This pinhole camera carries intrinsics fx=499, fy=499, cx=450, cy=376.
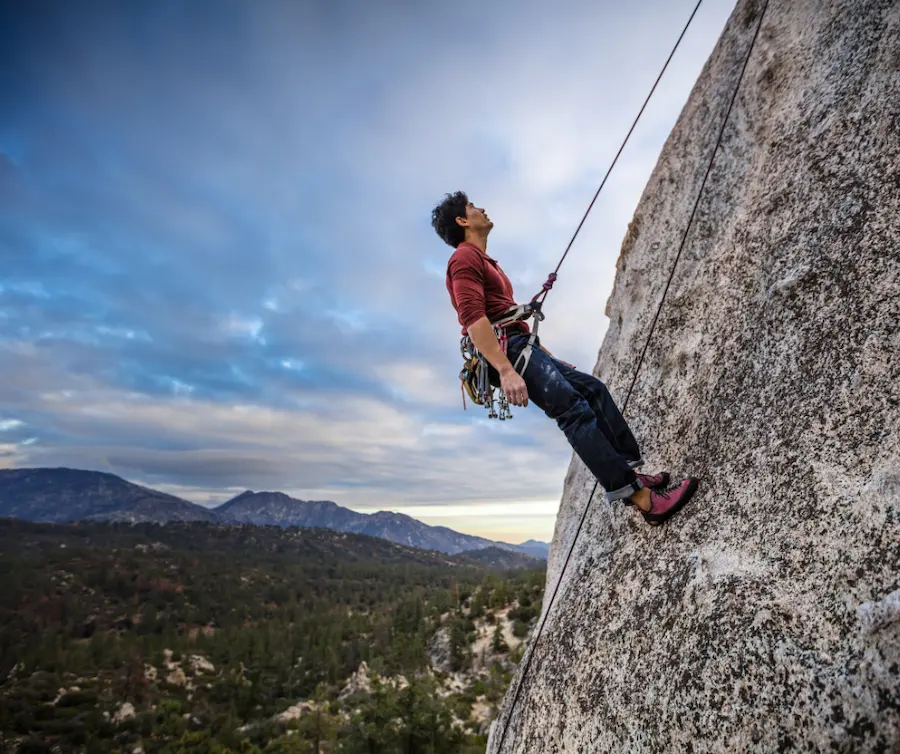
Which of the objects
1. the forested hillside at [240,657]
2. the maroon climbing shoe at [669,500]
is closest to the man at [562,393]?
the maroon climbing shoe at [669,500]

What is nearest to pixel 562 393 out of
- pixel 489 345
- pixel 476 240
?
pixel 489 345

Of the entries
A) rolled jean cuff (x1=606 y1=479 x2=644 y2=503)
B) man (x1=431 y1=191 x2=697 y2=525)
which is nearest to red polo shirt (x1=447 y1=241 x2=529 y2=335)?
man (x1=431 y1=191 x2=697 y2=525)

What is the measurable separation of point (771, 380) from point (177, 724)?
4507cm

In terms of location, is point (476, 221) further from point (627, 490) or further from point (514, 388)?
point (627, 490)

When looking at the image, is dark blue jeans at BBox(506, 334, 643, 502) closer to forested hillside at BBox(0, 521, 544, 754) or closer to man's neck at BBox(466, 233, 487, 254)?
man's neck at BBox(466, 233, 487, 254)

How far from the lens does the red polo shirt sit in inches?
149

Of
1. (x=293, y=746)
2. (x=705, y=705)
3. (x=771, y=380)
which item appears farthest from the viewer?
(x=293, y=746)

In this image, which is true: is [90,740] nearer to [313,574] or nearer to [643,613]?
[643,613]

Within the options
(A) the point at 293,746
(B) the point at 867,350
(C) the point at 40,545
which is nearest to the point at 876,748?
(B) the point at 867,350

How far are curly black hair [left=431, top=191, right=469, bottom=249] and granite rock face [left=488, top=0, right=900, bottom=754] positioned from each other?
2.22m

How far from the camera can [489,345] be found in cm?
369

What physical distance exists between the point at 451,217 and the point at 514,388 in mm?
2001

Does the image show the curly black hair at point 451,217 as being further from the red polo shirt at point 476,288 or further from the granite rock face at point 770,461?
the granite rock face at point 770,461

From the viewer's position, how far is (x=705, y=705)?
2369mm
